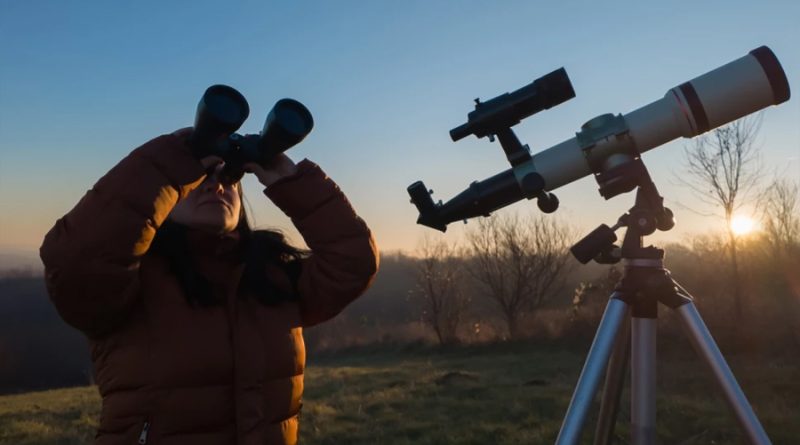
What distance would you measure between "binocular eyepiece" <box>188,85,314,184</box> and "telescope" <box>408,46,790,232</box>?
34.4 inches

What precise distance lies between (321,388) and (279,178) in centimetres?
1078

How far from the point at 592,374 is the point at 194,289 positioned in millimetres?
1338

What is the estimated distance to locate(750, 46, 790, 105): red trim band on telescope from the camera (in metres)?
2.45

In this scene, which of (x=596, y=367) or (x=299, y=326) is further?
(x=299, y=326)

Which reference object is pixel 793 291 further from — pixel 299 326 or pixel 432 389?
pixel 299 326

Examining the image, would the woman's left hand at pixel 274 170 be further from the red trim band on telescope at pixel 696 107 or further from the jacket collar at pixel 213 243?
the red trim band on telescope at pixel 696 107

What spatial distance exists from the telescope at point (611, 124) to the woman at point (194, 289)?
68cm

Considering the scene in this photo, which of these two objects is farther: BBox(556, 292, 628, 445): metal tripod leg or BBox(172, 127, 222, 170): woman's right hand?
BBox(172, 127, 222, 170): woman's right hand

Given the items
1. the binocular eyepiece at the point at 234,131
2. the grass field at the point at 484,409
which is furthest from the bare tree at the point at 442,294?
the binocular eyepiece at the point at 234,131

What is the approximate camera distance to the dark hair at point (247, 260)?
7.34ft

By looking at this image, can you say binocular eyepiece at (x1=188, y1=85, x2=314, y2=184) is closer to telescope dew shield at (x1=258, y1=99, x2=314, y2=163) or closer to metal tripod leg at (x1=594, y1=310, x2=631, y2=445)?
telescope dew shield at (x1=258, y1=99, x2=314, y2=163)

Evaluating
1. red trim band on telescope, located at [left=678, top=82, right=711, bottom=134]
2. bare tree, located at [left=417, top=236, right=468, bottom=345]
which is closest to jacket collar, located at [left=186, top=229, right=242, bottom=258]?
red trim band on telescope, located at [left=678, top=82, right=711, bottom=134]

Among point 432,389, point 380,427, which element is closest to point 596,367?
point 380,427

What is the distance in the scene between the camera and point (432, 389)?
10852 millimetres
